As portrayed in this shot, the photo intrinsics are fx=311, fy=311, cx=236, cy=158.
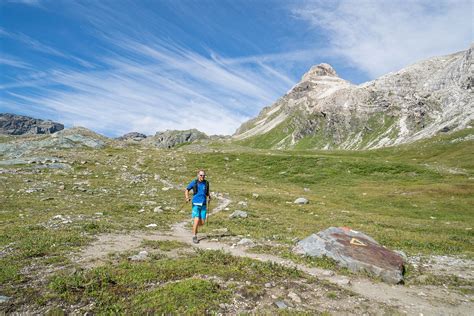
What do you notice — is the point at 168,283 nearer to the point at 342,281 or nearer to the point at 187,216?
the point at 342,281

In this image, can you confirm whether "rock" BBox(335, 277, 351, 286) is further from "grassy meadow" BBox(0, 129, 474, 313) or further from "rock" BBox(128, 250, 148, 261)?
"rock" BBox(128, 250, 148, 261)

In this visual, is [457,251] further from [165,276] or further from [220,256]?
[165,276]

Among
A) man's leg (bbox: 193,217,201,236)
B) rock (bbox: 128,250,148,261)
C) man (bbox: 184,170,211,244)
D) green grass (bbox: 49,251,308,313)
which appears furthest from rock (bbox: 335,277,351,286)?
man (bbox: 184,170,211,244)

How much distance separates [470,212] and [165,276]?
1526 inches

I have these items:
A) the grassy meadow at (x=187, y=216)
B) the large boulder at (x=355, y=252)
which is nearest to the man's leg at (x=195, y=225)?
the grassy meadow at (x=187, y=216)

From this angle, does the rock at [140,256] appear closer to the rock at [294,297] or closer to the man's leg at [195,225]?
the man's leg at [195,225]

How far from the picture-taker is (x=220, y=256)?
15.1 meters

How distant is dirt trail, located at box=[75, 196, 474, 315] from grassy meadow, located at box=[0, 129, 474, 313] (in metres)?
0.85

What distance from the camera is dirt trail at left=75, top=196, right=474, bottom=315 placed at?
37.1ft

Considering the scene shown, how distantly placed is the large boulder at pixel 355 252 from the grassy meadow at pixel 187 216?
90 cm

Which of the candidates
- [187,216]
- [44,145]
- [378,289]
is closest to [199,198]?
[187,216]

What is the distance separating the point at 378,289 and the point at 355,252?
289 centimetres

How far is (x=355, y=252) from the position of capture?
1547 centimetres

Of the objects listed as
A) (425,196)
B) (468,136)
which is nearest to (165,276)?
(425,196)
